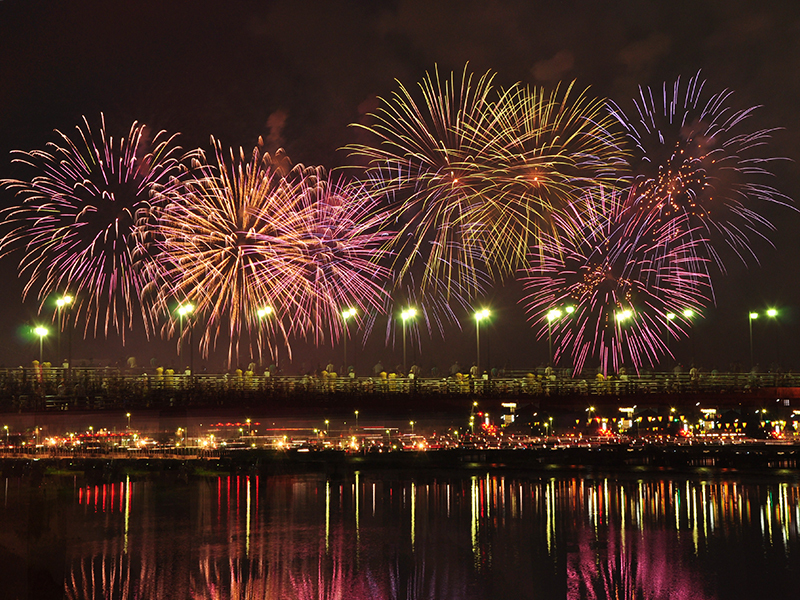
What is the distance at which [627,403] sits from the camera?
6806 cm

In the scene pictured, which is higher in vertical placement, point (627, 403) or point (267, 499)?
point (627, 403)

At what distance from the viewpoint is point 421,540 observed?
37375 mm

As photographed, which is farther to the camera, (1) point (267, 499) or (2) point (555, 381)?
(2) point (555, 381)

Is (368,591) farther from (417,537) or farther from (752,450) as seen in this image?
(752,450)

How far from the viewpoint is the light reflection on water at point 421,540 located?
1107 inches

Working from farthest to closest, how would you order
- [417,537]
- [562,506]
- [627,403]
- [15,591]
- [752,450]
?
[752,450] < [627,403] < [562,506] < [417,537] < [15,591]

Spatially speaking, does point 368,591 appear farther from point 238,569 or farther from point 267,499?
point 267,499

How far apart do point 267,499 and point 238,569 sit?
22277 mm

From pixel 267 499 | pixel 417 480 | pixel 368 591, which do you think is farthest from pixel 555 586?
pixel 417 480

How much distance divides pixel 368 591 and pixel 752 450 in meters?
56.2

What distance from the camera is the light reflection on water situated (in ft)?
92.2

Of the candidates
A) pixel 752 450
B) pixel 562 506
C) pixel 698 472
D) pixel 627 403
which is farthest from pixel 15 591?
pixel 752 450

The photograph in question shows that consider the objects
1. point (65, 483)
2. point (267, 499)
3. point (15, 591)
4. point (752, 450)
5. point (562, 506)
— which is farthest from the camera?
point (752, 450)

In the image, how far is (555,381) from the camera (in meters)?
75.7
